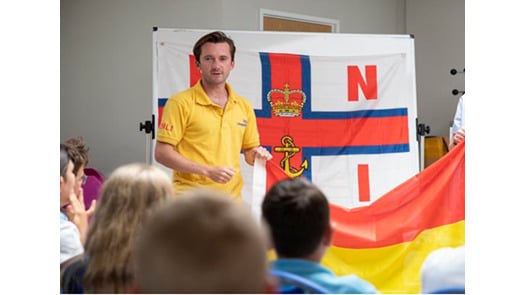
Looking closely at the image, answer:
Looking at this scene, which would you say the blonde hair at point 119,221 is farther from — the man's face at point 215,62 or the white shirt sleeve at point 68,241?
the man's face at point 215,62

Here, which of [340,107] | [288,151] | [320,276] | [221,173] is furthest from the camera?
[340,107]

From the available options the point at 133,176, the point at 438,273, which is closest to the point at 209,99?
the point at 133,176

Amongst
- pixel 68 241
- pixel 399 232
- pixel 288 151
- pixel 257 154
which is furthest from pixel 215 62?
pixel 68 241

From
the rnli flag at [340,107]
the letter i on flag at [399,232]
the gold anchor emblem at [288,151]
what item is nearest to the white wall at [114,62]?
the rnli flag at [340,107]

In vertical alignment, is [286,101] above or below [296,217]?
above

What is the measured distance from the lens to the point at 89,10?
17.4ft

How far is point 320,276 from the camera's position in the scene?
4.53 feet

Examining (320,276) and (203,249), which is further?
(320,276)

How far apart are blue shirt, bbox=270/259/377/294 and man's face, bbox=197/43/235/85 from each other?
2.13m

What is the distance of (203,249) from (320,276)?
0.61m

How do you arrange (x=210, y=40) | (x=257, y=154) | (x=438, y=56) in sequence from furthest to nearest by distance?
(x=438, y=56)
(x=210, y=40)
(x=257, y=154)

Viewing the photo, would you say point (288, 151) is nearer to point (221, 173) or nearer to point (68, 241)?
point (221, 173)
